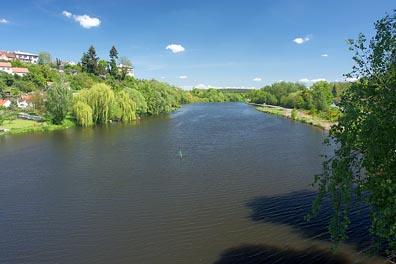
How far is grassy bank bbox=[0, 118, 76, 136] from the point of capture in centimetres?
3691

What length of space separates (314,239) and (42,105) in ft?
161

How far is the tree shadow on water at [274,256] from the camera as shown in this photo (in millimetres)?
9312

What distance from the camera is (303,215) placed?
1259 cm

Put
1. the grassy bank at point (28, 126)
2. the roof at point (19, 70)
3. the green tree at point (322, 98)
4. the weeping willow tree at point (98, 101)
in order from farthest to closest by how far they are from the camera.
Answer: the roof at point (19, 70), the green tree at point (322, 98), the weeping willow tree at point (98, 101), the grassy bank at point (28, 126)

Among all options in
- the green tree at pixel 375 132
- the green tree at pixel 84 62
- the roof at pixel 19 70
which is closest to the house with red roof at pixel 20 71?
the roof at pixel 19 70

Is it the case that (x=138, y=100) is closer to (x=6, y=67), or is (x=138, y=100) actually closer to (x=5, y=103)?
(x=5, y=103)

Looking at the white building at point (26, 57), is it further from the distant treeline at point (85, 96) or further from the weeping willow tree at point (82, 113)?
the weeping willow tree at point (82, 113)

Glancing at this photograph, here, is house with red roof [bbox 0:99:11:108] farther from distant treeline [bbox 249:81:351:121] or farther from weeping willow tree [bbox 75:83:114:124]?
distant treeline [bbox 249:81:351:121]

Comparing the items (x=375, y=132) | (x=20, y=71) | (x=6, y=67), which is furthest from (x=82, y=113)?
(x=6, y=67)

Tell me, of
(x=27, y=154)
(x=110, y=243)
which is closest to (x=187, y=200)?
(x=110, y=243)

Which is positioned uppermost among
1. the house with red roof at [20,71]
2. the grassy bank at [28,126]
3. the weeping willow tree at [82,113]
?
the house with red roof at [20,71]

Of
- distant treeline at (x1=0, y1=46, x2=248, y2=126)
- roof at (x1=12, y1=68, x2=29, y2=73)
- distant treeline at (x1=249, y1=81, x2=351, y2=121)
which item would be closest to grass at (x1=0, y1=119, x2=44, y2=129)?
distant treeline at (x1=0, y1=46, x2=248, y2=126)

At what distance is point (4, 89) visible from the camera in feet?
208

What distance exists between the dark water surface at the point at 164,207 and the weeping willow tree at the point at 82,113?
1649 cm
